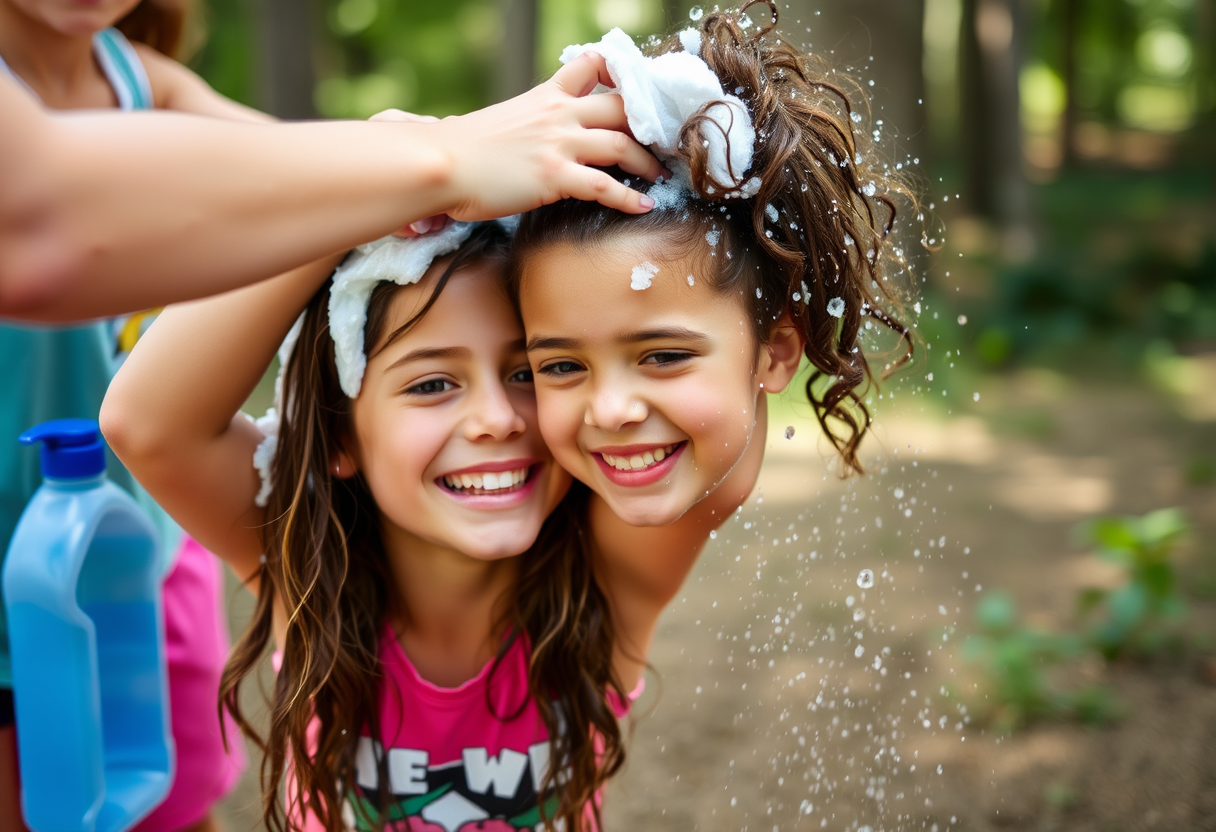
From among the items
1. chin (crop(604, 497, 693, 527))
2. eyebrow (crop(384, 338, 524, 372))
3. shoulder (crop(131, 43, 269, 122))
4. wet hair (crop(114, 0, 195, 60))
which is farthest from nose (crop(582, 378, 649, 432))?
wet hair (crop(114, 0, 195, 60))

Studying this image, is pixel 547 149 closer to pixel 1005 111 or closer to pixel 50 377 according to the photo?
pixel 50 377

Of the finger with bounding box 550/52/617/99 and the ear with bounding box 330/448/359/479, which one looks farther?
the ear with bounding box 330/448/359/479

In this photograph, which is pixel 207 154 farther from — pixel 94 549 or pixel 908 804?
pixel 908 804

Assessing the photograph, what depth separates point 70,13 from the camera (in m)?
2.02

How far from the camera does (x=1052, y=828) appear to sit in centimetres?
309

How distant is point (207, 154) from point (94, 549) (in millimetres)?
1322

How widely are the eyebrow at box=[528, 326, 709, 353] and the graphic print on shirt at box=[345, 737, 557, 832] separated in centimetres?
81

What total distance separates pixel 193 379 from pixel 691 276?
773mm

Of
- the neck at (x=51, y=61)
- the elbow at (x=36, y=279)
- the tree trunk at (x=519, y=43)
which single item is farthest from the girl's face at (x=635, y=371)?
the tree trunk at (x=519, y=43)

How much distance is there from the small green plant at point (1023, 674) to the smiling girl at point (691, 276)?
7.34 feet

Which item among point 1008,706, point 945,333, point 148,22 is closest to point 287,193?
point 148,22

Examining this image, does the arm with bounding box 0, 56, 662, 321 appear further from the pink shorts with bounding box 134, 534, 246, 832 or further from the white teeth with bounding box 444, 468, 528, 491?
the pink shorts with bounding box 134, 534, 246, 832

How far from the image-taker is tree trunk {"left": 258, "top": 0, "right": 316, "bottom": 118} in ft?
32.5

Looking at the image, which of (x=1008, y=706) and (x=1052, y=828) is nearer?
(x=1052, y=828)
